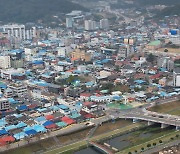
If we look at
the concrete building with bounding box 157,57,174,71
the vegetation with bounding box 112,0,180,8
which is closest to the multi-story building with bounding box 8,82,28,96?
the concrete building with bounding box 157,57,174,71

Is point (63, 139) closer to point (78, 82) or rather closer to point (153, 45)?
point (78, 82)

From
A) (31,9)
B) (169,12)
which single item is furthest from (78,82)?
(31,9)

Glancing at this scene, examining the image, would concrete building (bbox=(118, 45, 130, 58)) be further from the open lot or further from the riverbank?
the riverbank

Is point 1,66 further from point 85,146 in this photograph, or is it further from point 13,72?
point 85,146

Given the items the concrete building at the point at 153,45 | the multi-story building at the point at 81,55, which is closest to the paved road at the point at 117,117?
the multi-story building at the point at 81,55

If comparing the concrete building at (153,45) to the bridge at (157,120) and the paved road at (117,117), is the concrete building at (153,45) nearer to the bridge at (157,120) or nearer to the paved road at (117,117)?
the paved road at (117,117)

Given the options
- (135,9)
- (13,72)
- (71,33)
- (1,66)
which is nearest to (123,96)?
(13,72)
